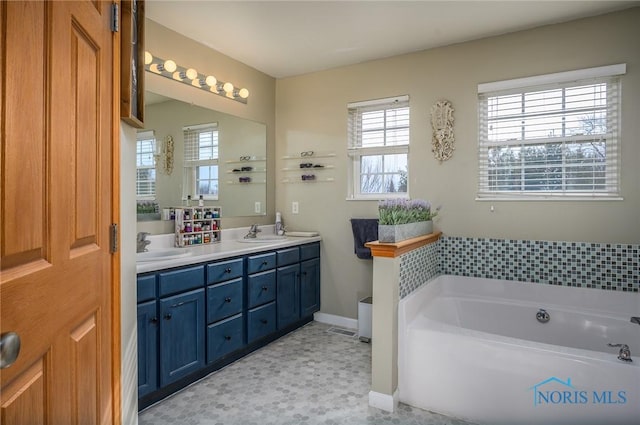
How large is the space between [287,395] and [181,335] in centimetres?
75

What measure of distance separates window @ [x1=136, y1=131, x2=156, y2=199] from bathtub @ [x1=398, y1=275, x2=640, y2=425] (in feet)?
6.58

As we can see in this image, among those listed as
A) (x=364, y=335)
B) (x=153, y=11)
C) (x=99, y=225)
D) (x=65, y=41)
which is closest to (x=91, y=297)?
(x=99, y=225)

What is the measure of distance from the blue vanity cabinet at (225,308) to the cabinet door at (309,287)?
2.64 feet

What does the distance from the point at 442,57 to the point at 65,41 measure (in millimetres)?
2933

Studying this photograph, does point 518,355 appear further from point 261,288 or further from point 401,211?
point 261,288

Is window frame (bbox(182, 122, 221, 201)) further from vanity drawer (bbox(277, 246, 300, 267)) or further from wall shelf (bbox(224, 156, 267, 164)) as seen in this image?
vanity drawer (bbox(277, 246, 300, 267))

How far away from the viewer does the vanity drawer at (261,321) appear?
2.87m

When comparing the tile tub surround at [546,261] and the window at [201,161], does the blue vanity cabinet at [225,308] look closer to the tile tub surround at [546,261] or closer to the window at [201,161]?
the window at [201,161]

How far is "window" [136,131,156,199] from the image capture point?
9.15 feet

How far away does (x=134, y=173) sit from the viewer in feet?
4.98

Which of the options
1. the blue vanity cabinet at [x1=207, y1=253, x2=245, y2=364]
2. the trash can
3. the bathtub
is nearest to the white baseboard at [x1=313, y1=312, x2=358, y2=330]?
the trash can

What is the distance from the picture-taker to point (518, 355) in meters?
1.93

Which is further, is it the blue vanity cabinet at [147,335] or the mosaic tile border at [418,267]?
the mosaic tile border at [418,267]

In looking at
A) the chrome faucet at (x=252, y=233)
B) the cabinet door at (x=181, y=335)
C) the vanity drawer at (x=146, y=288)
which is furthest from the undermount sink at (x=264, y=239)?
the vanity drawer at (x=146, y=288)
